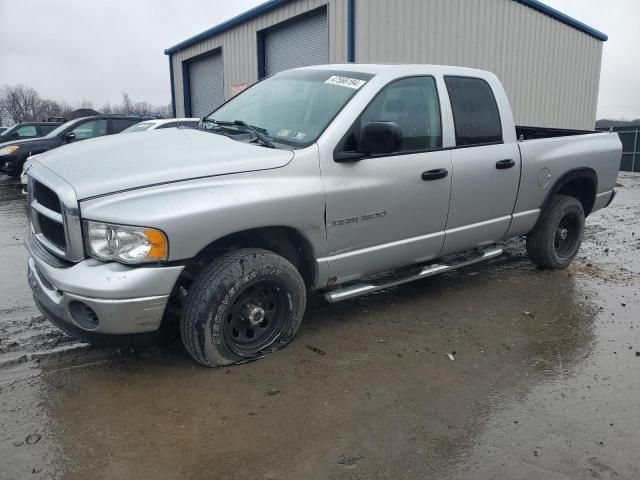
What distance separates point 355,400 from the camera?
3.00m

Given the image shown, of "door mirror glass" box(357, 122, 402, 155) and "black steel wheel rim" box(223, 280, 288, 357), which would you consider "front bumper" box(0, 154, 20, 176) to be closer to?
"black steel wheel rim" box(223, 280, 288, 357)

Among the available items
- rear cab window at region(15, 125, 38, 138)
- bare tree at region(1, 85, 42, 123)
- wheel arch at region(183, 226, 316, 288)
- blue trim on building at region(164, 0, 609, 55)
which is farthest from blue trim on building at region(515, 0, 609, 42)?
bare tree at region(1, 85, 42, 123)

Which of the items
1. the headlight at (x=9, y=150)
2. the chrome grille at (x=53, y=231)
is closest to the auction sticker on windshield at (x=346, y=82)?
the chrome grille at (x=53, y=231)

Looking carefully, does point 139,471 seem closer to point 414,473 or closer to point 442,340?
point 414,473

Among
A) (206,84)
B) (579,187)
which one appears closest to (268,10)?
(206,84)

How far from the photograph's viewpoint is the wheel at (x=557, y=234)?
17.3ft

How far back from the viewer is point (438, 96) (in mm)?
4246

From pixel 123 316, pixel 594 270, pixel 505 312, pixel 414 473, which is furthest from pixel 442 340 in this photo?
pixel 594 270

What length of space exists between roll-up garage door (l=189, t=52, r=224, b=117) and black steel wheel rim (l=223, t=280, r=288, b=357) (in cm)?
1507

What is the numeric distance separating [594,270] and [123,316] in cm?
496

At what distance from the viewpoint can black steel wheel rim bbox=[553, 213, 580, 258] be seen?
18.2 feet

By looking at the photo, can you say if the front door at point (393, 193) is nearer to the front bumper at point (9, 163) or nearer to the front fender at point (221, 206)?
the front fender at point (221, 206)

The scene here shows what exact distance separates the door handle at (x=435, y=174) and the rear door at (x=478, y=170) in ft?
0.45

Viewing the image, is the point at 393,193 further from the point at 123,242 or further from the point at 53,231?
the point at 53,231
